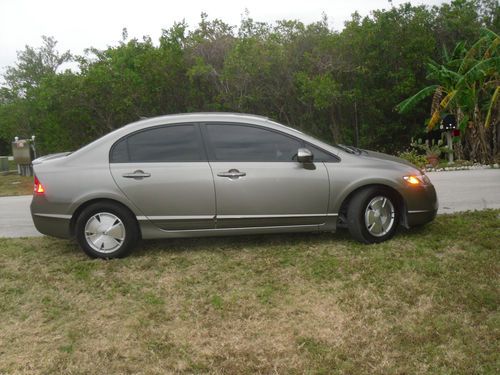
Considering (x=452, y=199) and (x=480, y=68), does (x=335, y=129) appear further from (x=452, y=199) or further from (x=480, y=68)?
(x=452, y=199)

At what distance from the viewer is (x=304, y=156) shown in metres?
5.62

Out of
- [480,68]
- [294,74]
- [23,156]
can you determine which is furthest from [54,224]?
[23,156]

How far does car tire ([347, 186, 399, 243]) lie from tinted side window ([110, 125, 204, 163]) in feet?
5.94

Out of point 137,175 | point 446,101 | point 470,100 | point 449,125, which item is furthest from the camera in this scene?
point 449,125

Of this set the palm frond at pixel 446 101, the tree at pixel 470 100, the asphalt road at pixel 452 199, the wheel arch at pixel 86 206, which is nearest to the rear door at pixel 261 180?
the wheel arch at pixel 86 206

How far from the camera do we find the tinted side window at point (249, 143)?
5.75 metres

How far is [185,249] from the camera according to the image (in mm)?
6023

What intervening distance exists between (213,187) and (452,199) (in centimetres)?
489

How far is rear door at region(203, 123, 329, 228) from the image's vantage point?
5633 millimetres

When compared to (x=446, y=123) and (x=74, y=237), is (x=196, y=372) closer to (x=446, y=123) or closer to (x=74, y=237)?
(x=74, y=237)

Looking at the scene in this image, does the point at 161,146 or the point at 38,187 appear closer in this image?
the point at 38,187

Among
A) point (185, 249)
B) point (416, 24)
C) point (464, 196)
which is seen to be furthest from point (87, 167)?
point (416, 24)

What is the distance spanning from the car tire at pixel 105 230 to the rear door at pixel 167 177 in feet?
0.71

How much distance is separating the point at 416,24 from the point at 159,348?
21.8m
